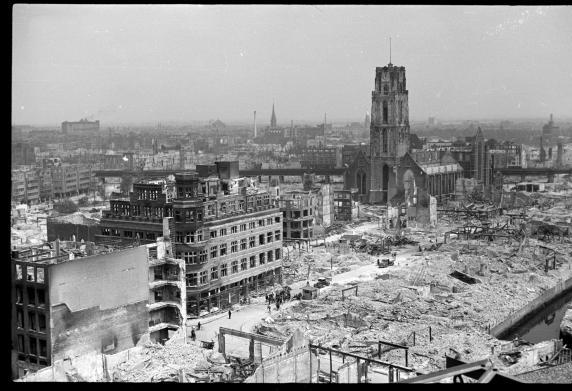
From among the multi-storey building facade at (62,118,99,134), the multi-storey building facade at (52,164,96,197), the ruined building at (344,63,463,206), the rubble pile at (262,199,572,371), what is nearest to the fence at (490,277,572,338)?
the rubble pile at (262,199,572,371)

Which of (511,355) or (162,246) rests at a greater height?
(162,246)

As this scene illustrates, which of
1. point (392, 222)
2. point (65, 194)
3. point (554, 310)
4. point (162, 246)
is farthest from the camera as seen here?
point (65, 194)

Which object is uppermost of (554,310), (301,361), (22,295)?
(22,295)

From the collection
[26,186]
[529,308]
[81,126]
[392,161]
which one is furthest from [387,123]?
[529,308]

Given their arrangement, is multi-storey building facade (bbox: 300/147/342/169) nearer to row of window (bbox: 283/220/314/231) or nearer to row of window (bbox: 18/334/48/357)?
row of window (bbox: 283/220/314/231)

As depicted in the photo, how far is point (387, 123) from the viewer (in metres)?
43.0

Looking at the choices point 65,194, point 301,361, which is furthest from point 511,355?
point 65,194

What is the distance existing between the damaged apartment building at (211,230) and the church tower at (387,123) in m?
22.8

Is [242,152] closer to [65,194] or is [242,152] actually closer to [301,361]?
[65,194]

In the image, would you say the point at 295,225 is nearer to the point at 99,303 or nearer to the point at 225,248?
the point at 225,248

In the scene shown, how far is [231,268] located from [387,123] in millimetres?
26847

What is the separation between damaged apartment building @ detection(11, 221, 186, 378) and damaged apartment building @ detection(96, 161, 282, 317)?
2285 mm

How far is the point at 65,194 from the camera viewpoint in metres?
40.8

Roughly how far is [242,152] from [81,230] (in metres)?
37.8
